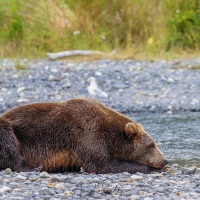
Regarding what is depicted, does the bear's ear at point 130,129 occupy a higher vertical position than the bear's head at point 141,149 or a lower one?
higher

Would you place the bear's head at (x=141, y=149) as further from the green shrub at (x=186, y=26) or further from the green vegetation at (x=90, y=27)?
the green vegetation at (x=90, y=27)

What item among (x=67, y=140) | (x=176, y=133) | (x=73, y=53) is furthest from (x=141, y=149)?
(x=73, y=53)

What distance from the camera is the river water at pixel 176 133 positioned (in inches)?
302

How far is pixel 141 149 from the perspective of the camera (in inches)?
267

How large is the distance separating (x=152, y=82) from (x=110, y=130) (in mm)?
6430

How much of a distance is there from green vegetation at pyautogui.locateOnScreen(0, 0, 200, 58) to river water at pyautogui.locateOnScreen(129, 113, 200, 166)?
16.1 feet

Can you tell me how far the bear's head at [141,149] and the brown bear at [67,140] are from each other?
0.03ft

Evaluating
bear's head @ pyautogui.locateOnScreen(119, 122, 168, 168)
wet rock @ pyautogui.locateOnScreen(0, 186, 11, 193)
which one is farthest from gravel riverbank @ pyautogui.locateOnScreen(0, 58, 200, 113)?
wet rock @ pyautogui.locateOnScreen(0, 186, 11, 193)

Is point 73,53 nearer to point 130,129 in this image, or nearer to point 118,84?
point 118,84

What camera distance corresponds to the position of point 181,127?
386 inches

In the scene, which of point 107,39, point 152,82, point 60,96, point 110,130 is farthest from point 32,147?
point 107,39

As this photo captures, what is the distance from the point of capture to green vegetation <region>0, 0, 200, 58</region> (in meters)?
15.7

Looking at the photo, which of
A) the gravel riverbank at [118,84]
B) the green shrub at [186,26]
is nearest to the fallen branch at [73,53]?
the gravel riverbank at [118,84]

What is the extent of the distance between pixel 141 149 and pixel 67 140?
773 mm
